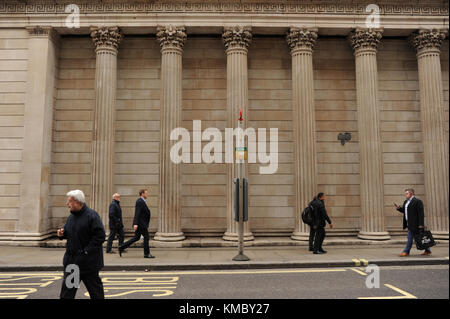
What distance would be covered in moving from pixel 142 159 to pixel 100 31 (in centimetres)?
555

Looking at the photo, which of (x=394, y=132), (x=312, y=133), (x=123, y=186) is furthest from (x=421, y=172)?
(x=123, y=186)

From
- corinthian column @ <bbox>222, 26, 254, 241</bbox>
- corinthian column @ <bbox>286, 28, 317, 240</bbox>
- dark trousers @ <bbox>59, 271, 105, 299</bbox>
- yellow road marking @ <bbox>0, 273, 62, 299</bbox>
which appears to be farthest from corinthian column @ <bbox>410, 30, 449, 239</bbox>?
yellow road marking @ <bbox>0, 273, 62, 299</bbox>

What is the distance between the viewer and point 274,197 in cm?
1412

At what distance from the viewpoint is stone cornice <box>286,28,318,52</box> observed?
1357cm

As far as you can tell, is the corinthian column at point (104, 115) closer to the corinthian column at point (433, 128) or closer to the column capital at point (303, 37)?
the column capital at point (303, 37)

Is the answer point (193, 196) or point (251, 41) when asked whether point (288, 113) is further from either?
point (193, 196)

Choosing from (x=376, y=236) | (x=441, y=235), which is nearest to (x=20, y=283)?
(x=376, y=236)

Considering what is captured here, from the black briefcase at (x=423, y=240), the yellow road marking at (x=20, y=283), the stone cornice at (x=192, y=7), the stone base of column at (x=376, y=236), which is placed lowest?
the yellow road marking at (x=20, y=283)

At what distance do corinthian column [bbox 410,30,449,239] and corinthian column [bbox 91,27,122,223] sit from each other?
13015 mm

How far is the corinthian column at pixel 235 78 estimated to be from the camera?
42.8 feet

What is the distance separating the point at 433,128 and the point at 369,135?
2773mm

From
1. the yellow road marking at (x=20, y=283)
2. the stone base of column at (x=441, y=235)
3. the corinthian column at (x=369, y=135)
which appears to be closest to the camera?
the yellow road marking at (x=20, y=283)

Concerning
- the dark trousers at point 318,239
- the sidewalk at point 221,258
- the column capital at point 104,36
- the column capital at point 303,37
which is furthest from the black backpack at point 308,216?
the column capital at point 104,36

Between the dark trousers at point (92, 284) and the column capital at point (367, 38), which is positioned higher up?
the column capital at point (367, 38)
